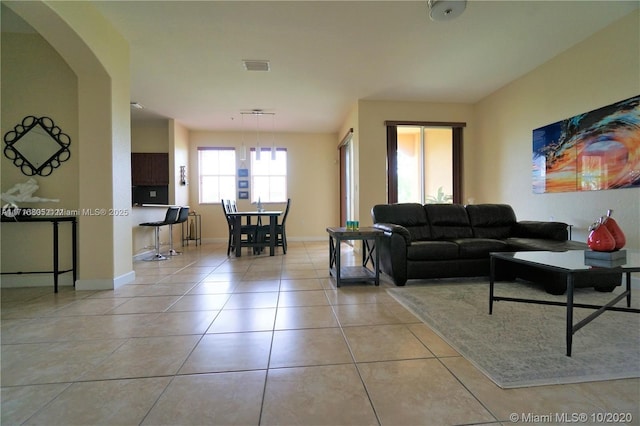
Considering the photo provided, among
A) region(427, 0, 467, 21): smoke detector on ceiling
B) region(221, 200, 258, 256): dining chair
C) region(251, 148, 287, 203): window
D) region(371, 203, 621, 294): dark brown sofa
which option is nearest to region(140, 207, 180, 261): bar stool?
region(221, 200, 258, 256): dining chair

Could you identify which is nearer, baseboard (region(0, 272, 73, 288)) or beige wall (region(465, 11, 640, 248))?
beige wall (region(465, 11, 640, 248))

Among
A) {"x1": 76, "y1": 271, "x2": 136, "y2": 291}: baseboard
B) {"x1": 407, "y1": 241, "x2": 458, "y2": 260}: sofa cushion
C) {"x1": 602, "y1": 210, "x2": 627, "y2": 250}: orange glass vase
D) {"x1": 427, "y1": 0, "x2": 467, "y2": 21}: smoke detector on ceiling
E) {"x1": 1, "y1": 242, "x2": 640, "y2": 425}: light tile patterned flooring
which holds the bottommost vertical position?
{"x1": 1, "y1": 242, "x2": 640, "y2": 425}: light tile patterned flooring

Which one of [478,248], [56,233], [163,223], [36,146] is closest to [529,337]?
[478,248]

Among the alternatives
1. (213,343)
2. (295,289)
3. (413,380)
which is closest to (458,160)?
(295,289)

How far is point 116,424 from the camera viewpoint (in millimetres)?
1125

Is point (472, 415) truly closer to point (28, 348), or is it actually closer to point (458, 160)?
point (28, 348)

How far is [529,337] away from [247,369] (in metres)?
1.80

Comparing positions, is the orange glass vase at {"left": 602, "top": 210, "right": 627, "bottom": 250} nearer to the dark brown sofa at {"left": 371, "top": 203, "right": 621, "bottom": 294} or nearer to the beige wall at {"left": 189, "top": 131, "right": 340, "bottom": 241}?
the dark brown sofa at {"left": 371, "top": 203, "right": 621, "bottom": 294}

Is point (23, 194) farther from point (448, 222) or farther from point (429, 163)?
point (429, 163)

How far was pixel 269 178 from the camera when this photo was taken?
294 inches

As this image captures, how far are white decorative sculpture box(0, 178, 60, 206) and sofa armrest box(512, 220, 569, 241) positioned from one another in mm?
5817

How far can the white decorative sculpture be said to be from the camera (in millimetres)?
3003

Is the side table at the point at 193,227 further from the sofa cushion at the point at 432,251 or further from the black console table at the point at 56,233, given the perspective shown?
the sofa cushion at the point at 432,251

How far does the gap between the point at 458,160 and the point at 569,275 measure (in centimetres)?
440
